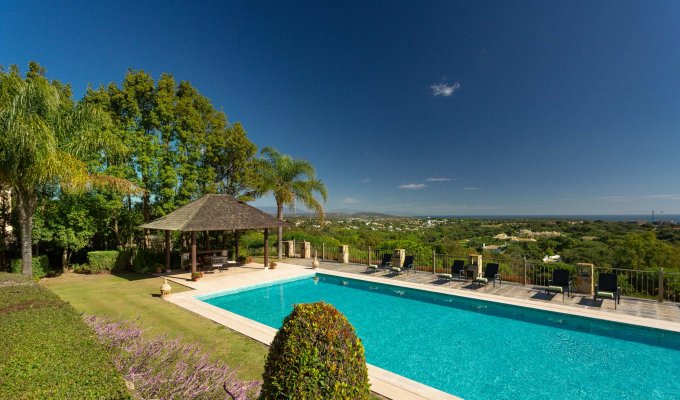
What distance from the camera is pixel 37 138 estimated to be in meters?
9.48

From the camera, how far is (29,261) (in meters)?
11.4

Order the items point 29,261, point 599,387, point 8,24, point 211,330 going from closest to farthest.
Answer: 1. point 599,387
2. point 211,330
3. point 29,261
4. point 8,24

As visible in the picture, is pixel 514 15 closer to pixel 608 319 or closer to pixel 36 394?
pixel 608 319

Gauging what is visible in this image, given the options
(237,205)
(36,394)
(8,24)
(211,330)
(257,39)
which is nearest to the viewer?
(36,394)

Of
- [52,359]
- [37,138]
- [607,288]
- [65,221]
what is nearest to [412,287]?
[607,288]

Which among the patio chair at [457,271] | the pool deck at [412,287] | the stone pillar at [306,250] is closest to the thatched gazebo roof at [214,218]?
the pool deck at [412,287]

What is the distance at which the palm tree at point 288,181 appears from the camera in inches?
821

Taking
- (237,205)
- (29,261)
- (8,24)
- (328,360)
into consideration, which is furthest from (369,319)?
(8,24)

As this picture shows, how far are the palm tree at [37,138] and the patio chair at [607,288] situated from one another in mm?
18095

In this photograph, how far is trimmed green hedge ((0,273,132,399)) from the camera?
8.45ft

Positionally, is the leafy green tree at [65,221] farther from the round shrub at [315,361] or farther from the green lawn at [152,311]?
the round shrub at [315,361]

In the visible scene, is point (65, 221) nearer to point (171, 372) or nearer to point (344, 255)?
point (171, 372)

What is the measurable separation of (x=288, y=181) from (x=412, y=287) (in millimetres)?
11863

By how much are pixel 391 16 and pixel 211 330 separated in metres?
18.8
